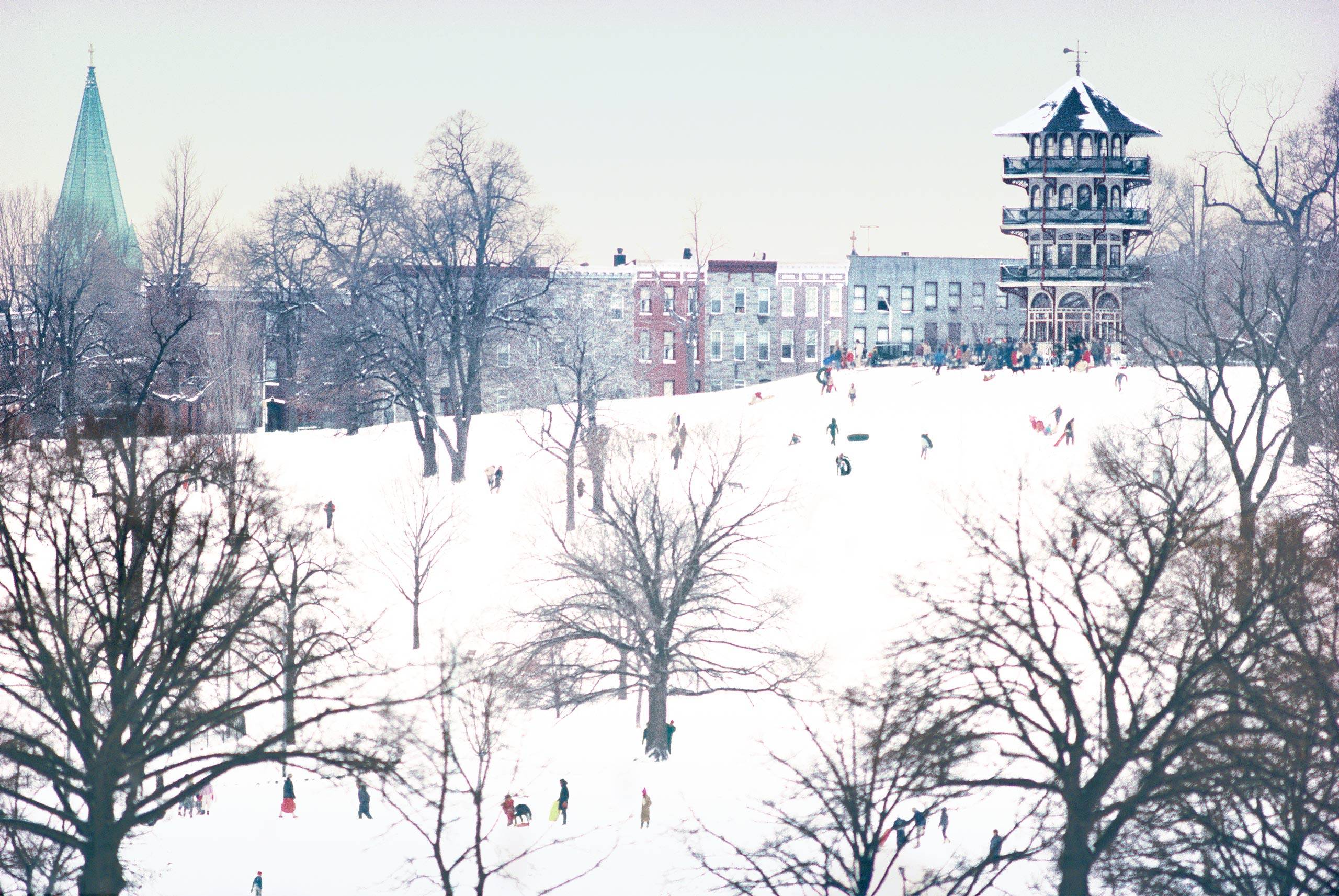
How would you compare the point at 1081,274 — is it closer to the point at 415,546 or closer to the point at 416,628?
the point at 415,546

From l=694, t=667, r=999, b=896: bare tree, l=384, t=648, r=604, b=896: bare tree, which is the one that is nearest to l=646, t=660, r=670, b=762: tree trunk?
l=384, t=648, r=604, b=896: bare tree

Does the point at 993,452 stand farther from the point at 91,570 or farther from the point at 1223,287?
the point at 91,570

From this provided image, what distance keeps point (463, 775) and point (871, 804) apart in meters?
7.18

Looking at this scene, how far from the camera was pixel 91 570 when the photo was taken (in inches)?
1045

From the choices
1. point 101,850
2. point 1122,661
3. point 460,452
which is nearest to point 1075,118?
point 460,452

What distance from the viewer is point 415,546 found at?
35.1 meters

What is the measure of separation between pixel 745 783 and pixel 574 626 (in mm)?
4649

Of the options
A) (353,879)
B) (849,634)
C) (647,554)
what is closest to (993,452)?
(849,634)

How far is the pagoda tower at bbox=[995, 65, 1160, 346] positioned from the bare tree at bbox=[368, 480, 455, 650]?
26931 mm

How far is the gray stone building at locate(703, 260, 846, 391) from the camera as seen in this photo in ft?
252

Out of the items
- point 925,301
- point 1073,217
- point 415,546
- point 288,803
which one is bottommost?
point 288,803

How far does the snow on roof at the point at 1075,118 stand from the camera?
56156mm

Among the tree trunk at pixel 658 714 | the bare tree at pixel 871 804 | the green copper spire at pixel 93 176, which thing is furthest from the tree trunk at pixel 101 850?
the green copper spire at pixel 93 176

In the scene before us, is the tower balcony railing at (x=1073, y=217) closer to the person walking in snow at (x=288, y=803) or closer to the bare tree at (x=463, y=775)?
the bare tree at (x=463, y=775)
